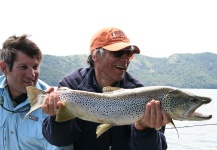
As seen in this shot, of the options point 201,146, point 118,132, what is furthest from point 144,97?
point 201,146

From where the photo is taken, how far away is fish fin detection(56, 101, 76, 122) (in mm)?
4078

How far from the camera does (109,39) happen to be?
477cm

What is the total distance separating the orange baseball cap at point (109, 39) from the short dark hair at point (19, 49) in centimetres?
105

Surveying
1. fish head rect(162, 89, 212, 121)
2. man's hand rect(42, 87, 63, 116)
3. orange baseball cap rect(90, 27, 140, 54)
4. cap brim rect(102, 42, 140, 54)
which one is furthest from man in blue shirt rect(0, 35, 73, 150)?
fish head rect(162, 89, 212, 121)

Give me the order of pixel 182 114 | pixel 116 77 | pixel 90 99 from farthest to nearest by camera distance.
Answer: pixel 116 77, pixel 90 99, pixel 182 114

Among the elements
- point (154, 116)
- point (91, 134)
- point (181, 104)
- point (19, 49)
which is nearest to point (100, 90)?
point (91, 134)

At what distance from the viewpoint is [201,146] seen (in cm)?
1758

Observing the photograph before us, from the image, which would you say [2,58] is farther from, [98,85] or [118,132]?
[118,132]

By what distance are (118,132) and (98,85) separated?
2.37 feet

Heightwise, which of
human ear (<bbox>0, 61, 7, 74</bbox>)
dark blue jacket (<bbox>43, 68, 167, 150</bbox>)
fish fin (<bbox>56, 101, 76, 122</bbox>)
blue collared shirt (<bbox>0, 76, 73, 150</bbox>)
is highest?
human ear (<bbox>0, 61, 7, 74</bbox>)

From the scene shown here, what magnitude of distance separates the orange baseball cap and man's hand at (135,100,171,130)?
1.12 m

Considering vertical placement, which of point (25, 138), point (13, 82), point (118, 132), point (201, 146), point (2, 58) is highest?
point (2, 58)

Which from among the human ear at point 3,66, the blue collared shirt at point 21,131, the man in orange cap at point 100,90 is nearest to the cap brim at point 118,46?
the man in orange cap at point 100,90

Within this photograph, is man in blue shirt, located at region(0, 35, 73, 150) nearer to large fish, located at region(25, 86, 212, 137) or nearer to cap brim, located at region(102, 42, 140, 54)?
large fish, located at region(25, 86, 212, 137)
